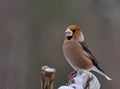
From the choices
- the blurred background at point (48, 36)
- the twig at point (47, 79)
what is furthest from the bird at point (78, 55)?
the blurred background at point (48, 36)

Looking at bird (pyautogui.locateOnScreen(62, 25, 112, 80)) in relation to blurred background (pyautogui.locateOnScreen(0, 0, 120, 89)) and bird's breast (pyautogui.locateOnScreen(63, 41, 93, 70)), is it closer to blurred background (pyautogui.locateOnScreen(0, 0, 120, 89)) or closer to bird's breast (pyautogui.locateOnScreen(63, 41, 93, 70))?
bird's breast (pyautogui.locateOnScreen(63, 41, 93, 70))

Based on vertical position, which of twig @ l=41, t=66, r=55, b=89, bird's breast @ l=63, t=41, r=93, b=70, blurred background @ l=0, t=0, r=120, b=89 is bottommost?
blurred background @ l=0, t=0, r=120, b=89

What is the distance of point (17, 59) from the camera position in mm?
6820

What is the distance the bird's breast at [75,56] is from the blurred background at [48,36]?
3.12 metres

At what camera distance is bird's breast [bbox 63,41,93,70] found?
2316mm

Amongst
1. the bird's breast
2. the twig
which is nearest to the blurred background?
the bird's breast

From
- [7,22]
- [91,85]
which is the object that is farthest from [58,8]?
[91,85]

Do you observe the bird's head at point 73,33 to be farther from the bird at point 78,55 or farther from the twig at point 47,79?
the twig at point 47,79

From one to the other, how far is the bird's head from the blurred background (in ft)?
10.4

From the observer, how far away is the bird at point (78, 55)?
2295 millimetres

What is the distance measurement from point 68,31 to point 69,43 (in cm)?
28

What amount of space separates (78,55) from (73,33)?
0.75 feet

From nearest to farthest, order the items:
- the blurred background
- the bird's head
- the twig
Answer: the twig → the bird's head → the blurred background

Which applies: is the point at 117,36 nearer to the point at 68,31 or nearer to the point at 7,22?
the point at 7,22
